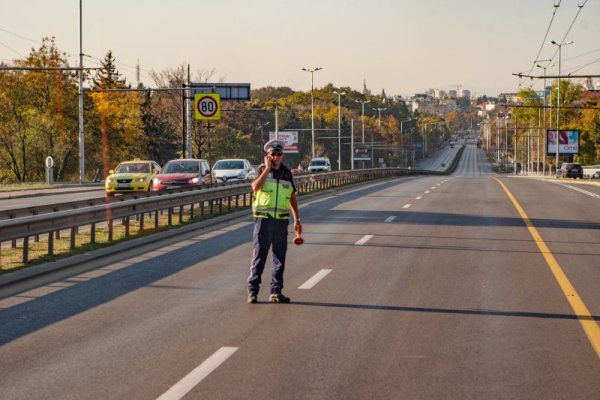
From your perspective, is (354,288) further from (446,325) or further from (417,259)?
(417,259)

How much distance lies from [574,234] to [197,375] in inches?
574

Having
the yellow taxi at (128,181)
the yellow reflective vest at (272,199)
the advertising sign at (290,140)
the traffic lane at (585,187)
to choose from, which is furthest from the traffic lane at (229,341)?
the advertising sign at (290,140)

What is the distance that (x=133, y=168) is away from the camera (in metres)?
33.9

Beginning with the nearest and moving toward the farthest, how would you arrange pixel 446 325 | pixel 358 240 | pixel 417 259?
pixel 446 325 → pixel 417 259 → pixel 358 240

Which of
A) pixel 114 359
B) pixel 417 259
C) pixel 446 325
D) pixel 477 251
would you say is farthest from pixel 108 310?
pixel 477 251

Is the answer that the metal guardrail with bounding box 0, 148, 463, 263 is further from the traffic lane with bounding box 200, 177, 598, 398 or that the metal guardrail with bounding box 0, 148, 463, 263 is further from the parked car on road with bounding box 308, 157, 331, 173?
the parked car on road with bounding box 308, 157, 331, 173

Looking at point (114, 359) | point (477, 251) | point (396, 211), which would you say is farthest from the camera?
point (396, 211)

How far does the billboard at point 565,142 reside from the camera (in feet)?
363

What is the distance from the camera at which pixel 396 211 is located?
26.9 m

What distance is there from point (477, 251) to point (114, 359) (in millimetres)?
9903

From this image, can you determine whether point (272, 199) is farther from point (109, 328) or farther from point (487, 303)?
point (487, 303)

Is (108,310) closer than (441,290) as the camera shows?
Yes

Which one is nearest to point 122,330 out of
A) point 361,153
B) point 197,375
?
point 197,375

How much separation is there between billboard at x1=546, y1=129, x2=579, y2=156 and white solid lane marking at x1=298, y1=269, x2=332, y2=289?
10197cm
